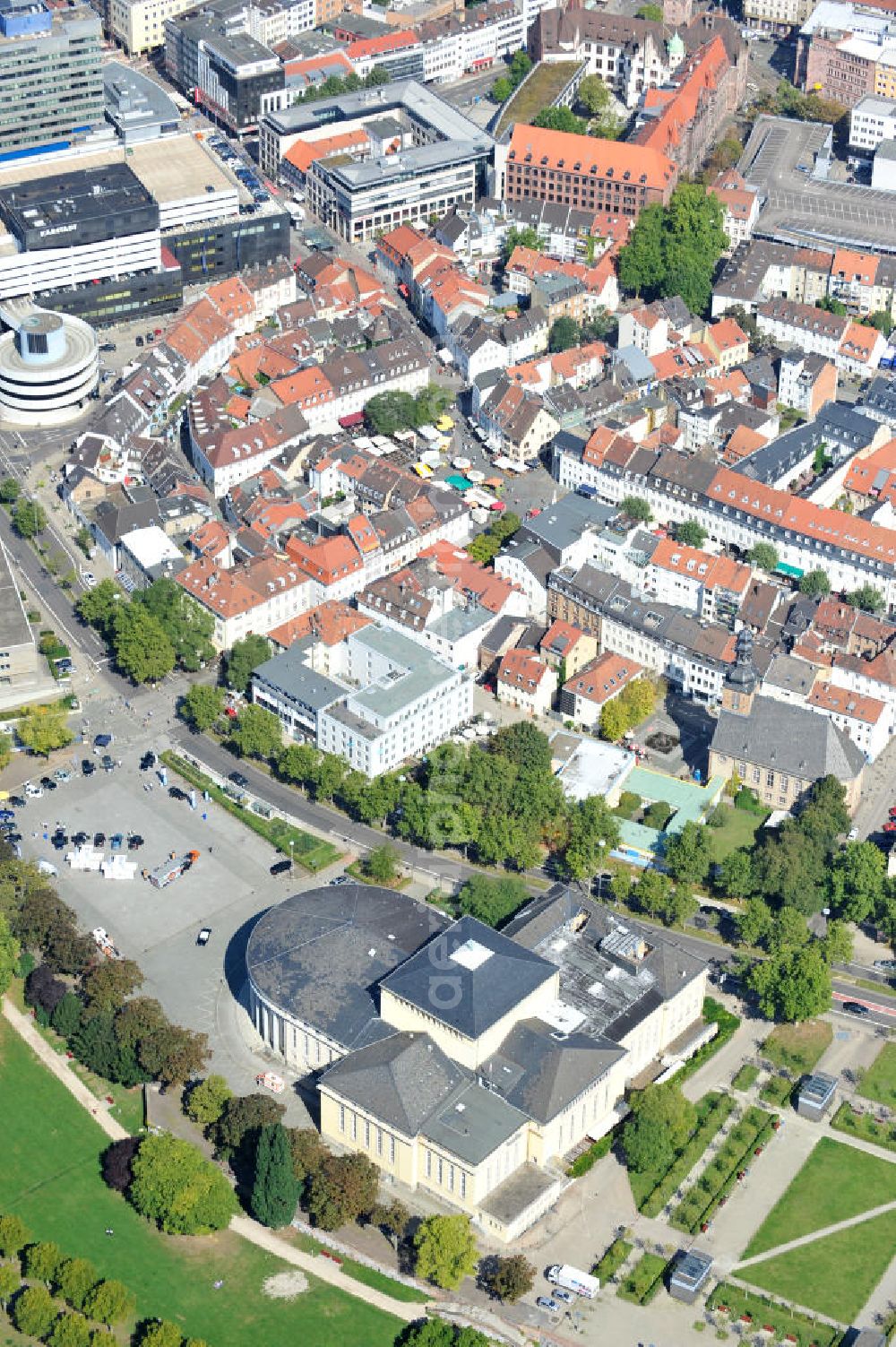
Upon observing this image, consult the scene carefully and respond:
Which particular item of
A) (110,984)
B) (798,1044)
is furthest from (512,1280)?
(110,984)

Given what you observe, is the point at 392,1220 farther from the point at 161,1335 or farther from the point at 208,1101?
the point at 161,1335

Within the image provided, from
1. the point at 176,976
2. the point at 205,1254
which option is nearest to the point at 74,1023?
the point at 176,976

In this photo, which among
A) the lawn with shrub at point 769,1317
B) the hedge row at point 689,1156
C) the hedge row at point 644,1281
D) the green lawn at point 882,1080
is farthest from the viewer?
the green lawn at point 882,1080

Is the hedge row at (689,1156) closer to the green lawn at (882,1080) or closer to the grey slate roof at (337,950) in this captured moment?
the green lawn at (882,1080)

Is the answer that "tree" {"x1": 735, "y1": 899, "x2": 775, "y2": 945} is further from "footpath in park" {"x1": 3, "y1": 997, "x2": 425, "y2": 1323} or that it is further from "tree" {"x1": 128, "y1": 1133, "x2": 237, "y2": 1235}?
"tree" {"x1": 128, "y1": 1133, "x2": 237, "y2": 1235}

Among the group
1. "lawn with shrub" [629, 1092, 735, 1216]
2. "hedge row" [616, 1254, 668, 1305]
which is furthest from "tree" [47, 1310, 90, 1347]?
"lawn with shrub" [629, 1092, 735, 1216]

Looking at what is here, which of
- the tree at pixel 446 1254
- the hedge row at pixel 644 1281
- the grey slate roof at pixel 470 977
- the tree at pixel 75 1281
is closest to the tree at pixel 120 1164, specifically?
the tree at pixel 75 1281

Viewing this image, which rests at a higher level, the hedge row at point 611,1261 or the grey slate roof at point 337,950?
the grey slate roof at point 337,950

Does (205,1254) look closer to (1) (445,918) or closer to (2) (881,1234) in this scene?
(1) (445,918)
